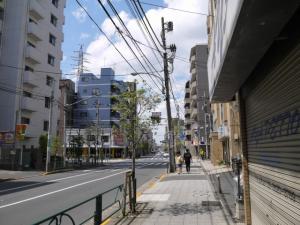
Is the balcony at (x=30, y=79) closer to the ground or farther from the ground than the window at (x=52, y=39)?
closer to the ground

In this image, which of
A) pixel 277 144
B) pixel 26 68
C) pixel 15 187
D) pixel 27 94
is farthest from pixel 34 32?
pixel 277 144

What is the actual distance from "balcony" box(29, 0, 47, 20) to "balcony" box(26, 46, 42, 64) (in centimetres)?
478

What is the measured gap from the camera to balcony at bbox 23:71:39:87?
46459 mm

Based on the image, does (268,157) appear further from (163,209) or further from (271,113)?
(163,209)

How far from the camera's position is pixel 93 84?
99.2 metres

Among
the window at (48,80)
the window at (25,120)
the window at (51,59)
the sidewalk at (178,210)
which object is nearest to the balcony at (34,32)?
the window at (51,59)

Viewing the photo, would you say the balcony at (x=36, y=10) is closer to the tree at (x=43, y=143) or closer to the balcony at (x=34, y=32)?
the balcony at (x=34, y=32)

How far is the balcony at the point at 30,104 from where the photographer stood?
45.9m

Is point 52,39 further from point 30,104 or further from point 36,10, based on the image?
point 30,104

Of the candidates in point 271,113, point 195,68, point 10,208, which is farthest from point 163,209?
point 195,68

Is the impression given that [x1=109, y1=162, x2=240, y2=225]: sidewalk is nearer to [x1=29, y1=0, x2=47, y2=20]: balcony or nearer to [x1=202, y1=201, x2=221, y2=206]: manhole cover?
[x1=202, y1=201, x2=221, y2=206]: manhole cover

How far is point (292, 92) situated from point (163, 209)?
754cm

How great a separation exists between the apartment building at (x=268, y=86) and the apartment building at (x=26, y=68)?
35464mm

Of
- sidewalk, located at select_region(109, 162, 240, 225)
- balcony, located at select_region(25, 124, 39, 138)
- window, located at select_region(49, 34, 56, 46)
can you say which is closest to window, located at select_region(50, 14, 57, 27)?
window, located at select_region(49, 34, 56, 46)
